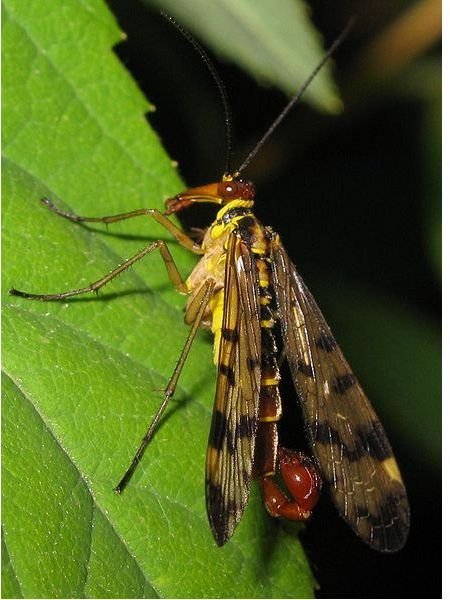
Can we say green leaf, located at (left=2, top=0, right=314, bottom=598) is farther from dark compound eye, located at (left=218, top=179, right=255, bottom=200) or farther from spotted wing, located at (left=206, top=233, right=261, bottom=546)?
dark compound eye, located at (left=218, top=179, right=255, bottom=200)

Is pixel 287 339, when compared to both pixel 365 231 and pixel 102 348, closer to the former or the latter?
pixel 102 348

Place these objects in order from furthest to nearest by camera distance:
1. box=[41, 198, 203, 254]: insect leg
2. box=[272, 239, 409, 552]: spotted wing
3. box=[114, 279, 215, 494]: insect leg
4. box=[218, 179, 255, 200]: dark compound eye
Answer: box=[218, 179, 255, 200]: dark compound eye < box=[272, 239, 409, 552]: spotted wing < box=[41, 198, 203, 254]: insect leg < box=[114, 279, 215, 494]: insect leg

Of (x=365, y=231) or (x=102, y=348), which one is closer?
(x=102, y=348)

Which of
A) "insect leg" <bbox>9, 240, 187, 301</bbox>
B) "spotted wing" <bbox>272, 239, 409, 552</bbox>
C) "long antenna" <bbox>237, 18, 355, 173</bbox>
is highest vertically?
"long antenna" <bbox>237, 18, 355, 173</bbox>

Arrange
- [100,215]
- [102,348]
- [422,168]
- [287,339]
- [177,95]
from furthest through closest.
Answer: [422,168] < [177,95] < [287,339] < [100,215] < [102,348]

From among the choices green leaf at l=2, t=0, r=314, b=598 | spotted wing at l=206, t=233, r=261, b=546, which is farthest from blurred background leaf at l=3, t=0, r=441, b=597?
spotted wing at l=206, t=233, r=261, b=546

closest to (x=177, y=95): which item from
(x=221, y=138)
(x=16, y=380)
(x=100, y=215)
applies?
(x=221, y=138)
